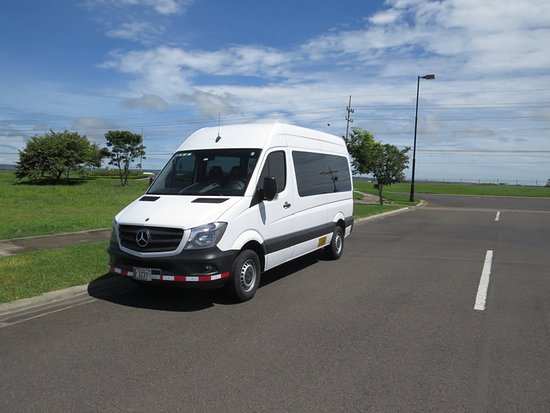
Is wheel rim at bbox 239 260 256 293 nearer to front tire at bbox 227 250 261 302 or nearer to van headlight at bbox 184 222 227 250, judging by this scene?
front tire at bbox 227 250 261 302

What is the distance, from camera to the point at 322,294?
6793mm

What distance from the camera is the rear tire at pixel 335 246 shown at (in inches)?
372

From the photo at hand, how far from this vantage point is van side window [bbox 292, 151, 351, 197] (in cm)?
780

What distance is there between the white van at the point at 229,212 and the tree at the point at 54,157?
3118 centimetres

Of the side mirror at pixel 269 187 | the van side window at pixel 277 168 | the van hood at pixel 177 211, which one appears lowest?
the van hood at pixel 177 211

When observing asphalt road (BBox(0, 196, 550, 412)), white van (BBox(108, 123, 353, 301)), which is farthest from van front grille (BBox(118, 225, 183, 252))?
asphalt road (BBox(0, 196, 550, 412))

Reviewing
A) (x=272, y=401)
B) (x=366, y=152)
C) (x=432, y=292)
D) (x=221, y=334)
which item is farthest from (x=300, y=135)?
(x=366, y=152)

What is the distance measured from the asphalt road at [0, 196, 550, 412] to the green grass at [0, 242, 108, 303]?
0.47 meters

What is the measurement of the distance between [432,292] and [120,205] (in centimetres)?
1689

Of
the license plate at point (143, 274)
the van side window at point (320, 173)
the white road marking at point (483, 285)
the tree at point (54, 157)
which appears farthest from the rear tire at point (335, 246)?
the tree at point (54, 157)

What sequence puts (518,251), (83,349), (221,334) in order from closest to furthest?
(83,349) → (221,334) → (518,251)

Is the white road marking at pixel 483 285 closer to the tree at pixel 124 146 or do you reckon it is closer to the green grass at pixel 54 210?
the green grass at pixel 54 210

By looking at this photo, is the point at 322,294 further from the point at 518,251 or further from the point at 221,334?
the point at 518,251

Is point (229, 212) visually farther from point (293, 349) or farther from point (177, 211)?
point (293, 349)
